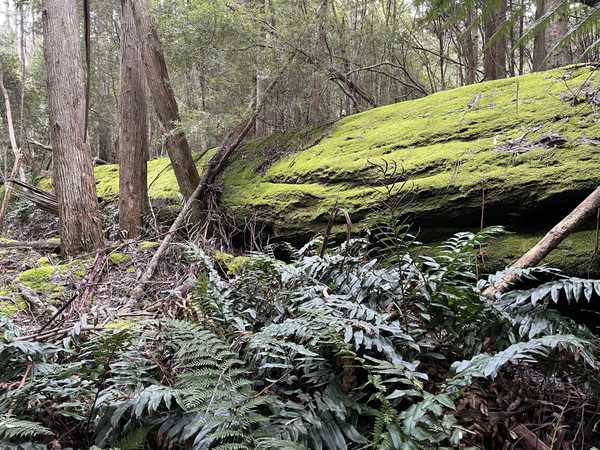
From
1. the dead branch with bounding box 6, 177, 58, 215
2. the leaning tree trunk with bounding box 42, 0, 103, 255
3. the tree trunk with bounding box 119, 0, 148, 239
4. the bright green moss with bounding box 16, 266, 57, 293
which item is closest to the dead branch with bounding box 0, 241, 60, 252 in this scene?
the dead branch with bounding box 6, 177, 58, 215

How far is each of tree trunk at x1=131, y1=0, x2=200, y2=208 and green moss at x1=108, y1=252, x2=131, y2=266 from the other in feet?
4.15

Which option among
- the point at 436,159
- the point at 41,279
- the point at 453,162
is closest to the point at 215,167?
Result: the point at 41,279

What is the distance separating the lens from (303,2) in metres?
5.95

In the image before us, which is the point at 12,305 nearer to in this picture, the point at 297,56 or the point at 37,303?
the point at 37,303

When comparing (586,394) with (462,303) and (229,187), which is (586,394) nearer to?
(462,303)

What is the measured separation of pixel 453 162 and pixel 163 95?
424cm

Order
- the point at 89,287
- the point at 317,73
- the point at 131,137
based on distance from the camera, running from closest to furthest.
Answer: the point at 89,287 → the point at 317,73 → the point at 131,137

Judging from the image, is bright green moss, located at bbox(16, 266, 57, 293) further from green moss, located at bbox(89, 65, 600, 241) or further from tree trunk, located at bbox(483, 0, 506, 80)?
tree trunk, located at bbox(483, 0, 506, 80)

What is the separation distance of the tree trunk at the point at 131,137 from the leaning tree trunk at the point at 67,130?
39.4 inches

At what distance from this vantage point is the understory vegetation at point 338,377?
149cm

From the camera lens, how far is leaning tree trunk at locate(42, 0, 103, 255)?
5.36 meters

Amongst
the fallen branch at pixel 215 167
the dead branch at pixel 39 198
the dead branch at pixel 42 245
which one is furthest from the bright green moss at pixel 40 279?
the dead branch at pixel 39 198

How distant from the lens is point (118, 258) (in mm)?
4922

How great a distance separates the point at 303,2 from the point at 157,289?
4668 mm
